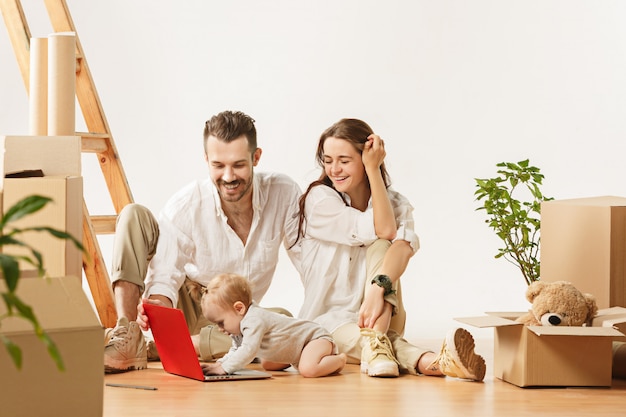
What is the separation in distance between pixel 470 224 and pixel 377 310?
207 cm

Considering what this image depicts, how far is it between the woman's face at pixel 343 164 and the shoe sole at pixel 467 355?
67cm

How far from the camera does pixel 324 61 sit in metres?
4.76

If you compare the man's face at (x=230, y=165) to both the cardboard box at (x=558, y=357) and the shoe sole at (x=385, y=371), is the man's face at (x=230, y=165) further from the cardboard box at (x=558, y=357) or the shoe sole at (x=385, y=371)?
the cardboard box at (x=558, y=357)

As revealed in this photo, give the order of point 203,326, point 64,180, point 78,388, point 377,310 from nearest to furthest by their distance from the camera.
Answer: point 78,388
point 64,180
point 377,310
point 203,326

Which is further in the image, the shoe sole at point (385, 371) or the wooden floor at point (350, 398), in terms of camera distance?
the shoe sole at point (385, 371)

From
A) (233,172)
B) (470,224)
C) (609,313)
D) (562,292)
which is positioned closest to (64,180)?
(233,172)

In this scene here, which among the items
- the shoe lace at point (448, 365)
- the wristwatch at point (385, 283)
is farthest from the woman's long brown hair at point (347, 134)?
the shoe lace at point (448, 365)

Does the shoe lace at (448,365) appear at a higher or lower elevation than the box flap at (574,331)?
lower

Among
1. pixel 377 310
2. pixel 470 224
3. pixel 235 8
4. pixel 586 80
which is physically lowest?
pixel 377 310

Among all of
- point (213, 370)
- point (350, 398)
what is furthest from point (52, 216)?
point (350, 398)

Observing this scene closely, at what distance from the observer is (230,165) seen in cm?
294

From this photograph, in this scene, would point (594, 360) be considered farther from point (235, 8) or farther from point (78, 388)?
point (235, 8)

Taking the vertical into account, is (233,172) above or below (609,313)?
above

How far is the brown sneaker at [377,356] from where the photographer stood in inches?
105
